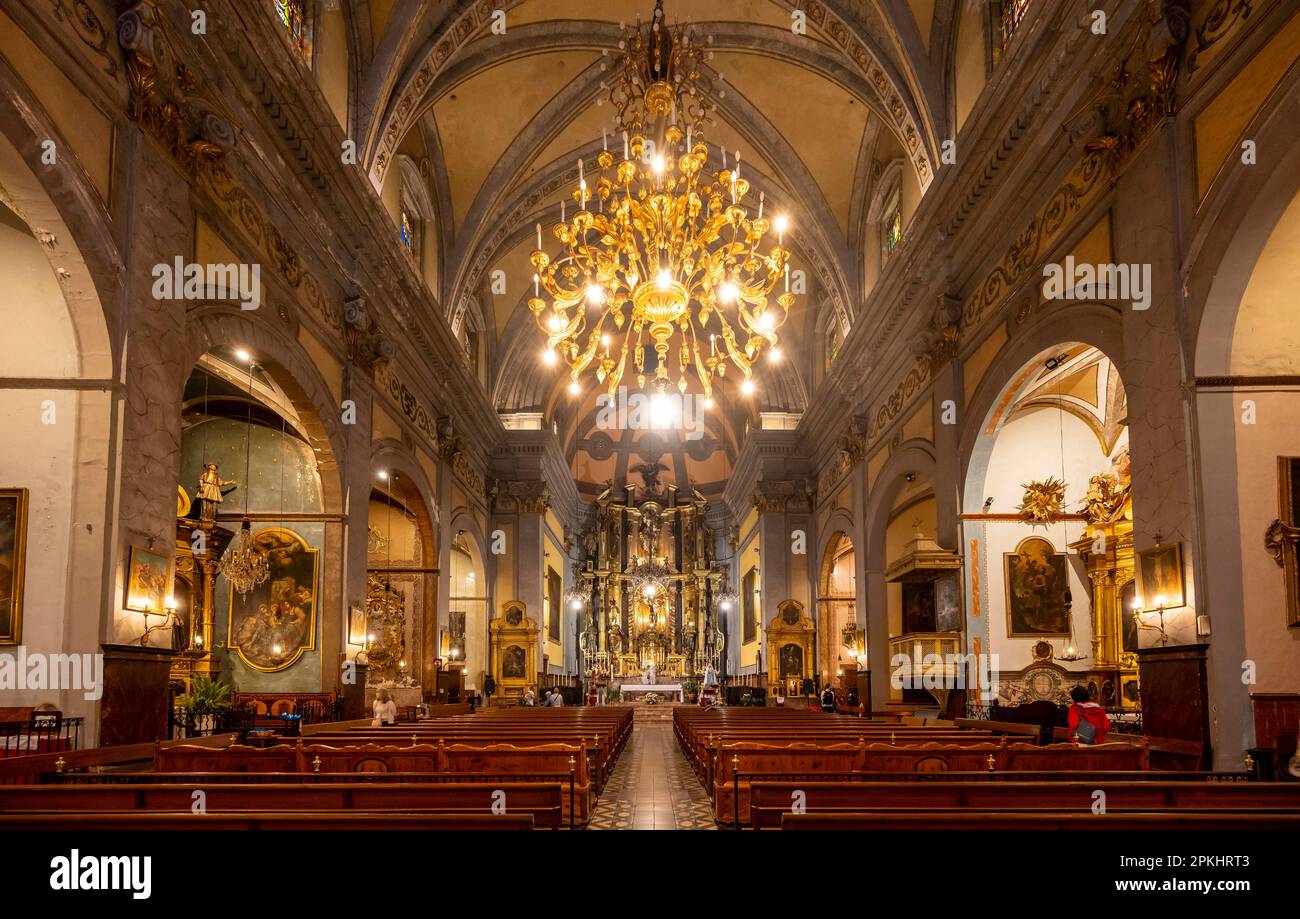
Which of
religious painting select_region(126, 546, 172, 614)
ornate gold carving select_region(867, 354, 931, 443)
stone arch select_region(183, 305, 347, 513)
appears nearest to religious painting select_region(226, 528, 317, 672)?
stone arch select_region(183, 305, 347, 513)

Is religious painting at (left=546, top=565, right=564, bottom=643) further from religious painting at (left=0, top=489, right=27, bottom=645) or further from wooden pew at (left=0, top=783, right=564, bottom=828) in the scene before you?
wooden pew at (left=0, top=783, right=564, bottom=828)

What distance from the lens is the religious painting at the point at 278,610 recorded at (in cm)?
1351

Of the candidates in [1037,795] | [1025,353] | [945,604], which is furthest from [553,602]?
[1037,795]

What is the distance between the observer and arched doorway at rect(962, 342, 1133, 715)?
15070mm

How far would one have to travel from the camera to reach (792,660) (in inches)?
948

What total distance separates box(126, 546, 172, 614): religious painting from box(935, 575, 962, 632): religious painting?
42.1ft

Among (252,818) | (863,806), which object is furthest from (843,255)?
(252,818)

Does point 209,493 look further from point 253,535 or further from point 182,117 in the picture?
point 182,117

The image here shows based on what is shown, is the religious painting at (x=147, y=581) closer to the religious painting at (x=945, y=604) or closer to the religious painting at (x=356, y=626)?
the religious painting at (x=356, y=626)

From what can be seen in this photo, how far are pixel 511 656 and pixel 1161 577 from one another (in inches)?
707

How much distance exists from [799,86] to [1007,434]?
6545 millimetres
